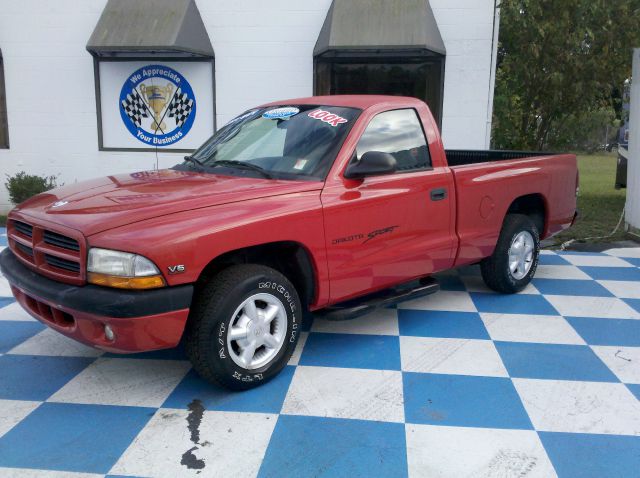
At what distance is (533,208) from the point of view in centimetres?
571

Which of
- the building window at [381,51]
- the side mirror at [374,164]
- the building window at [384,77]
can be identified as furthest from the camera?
the building window at [384,77]

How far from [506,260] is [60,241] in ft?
12.1

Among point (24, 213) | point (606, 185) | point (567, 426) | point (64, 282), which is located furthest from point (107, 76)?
point (606, 185)

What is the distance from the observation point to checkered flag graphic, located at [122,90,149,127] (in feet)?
31.7

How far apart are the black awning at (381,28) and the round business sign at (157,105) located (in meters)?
2.49

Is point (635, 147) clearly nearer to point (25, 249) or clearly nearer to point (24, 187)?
point (25, 249)

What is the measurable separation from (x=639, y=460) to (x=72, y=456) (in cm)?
269

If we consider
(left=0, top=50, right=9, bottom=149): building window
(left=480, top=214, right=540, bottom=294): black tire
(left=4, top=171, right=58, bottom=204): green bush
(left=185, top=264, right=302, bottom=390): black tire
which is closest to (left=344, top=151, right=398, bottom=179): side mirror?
(left=185, top=264, right=302, bottom=390): black tire

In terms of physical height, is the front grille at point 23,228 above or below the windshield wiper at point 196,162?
below

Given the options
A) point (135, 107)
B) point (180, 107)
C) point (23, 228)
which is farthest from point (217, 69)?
point (23, 228)

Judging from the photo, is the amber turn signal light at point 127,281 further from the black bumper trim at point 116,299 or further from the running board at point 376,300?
the running board at point 376,300

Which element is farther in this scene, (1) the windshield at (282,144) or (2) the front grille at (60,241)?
(1) the windshield at (282,144)

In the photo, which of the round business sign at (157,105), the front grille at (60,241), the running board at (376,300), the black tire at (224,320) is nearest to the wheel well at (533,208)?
the running board at (376,300)

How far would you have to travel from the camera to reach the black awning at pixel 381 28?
8305 mm
